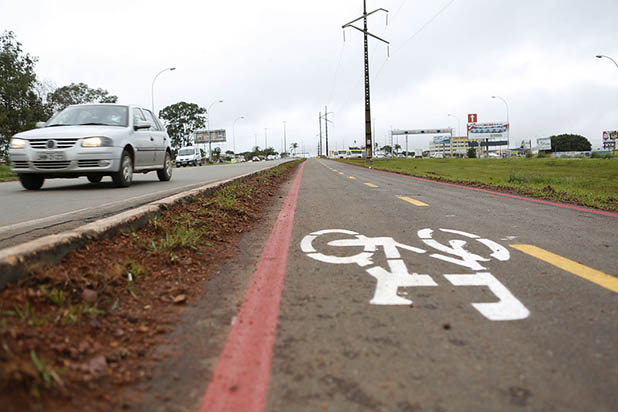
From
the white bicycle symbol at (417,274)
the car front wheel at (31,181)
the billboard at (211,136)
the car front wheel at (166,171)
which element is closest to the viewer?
the white bicycle symbol at (417,274)

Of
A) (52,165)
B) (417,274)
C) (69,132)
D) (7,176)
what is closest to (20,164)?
(52,165)

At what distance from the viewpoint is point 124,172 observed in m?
9.45

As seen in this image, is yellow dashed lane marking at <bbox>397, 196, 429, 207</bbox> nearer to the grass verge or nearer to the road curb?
the grass verge

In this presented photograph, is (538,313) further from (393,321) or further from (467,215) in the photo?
(467,215)

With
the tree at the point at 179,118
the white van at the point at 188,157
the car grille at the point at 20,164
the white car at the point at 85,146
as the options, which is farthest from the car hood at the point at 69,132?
the tree at the point at 179,118

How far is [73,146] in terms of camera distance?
8445mm

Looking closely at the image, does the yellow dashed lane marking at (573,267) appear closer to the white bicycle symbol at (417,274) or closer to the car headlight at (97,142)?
the white bicycle symbol at (417,274)

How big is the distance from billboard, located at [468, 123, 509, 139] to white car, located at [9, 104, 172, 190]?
9516 cm

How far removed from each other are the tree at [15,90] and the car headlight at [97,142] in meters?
38.6

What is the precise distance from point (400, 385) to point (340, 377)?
0.79ft

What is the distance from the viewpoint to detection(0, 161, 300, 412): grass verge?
5.35 ft

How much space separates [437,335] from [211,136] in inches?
4255

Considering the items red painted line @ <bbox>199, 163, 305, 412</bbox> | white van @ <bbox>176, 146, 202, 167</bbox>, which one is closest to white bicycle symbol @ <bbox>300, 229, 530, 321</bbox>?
red painted line @ <bbox>199, 163, 305, 412</bbox>

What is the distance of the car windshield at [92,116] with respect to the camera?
9.30m
